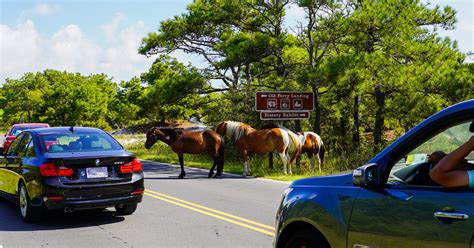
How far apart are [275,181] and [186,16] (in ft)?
49.2

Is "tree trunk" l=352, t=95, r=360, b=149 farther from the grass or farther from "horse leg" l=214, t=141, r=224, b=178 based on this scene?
"horse leg" l=214, t=141, r=224, b=178

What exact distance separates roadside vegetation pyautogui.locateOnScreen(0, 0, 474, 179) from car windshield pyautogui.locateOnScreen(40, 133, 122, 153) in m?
8.75

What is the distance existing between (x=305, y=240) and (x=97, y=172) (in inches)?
204

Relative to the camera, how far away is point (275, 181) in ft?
53.0

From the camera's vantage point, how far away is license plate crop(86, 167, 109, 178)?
878 centimetres

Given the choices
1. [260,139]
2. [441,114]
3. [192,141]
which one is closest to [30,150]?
[441,114]

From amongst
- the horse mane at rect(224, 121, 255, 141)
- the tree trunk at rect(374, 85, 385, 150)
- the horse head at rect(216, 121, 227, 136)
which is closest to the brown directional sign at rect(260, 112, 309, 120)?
the horse mane at rect(224, 121, 255, 141)

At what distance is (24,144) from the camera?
33.2 ft

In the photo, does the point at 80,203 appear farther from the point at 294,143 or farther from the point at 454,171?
the point at 294,143

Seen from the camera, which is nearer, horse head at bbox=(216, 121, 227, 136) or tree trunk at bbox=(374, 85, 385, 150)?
horse head at bbox=(216, 121, 227, 136)

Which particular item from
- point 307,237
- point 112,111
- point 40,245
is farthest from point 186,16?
point 112,111

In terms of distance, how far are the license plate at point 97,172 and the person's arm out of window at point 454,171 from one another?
20.8ft

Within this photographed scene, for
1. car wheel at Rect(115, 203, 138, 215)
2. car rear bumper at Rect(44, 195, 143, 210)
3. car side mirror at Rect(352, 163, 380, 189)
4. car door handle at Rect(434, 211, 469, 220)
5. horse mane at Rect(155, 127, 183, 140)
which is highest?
horse mane at Rect(155, 127, 183, 140)

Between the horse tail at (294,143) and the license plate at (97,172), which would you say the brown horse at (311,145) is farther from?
the license plate at (97,172)
